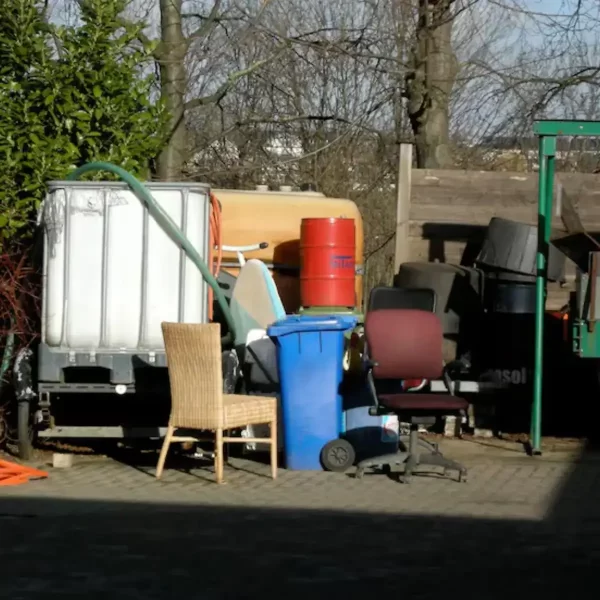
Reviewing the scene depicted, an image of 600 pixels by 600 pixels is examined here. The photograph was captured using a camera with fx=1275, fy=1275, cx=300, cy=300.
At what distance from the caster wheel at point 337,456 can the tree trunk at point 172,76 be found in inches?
226

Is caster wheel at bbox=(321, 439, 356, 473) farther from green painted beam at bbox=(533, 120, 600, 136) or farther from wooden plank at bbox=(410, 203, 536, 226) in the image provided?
wooden plank at bbox=(410, 203, 536, 226)

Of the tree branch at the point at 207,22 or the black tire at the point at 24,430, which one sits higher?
the tree branch at the point at 207,22

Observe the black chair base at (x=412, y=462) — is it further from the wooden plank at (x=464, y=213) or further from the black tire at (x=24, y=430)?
the wooden plank at (x=464, y=213)

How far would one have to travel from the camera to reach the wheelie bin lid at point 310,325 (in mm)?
10086

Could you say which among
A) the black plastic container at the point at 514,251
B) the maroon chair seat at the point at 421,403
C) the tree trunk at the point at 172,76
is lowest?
the maroon chair seat at the point at 421,403

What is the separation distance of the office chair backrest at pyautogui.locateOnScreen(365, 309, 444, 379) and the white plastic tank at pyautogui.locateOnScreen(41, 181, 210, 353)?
4.84 feet

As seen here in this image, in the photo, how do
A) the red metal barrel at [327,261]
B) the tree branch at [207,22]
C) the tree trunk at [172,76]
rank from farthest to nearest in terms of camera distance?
the tree branch at [207,22] → the tree trunk at [172,76] → the red metal barrel at [327,261]

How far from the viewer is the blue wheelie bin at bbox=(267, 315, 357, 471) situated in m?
10.1

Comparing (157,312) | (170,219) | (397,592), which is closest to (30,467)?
(157,312)

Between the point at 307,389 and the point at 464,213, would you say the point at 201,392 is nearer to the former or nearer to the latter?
the point at 307,389

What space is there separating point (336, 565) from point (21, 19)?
6.61m

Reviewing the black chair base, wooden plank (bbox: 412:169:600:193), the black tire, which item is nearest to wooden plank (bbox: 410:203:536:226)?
wooden plank (bbox: 412:169:600:193)

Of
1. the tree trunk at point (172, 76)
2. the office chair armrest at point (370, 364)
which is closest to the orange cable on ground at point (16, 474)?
the office chair armrest at point (370, 364)

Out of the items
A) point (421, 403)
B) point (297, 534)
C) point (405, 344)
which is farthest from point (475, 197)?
point (297, 534)
